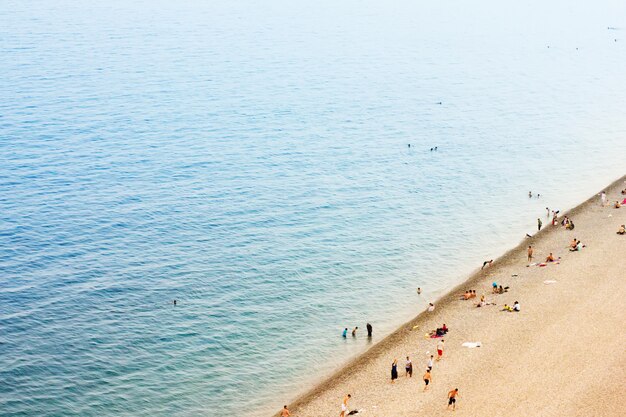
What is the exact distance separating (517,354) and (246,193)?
3505 centimetres

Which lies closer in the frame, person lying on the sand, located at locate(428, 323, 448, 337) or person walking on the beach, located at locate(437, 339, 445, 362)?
person walking on the beach, located at locate(437, 339, 445, 362)

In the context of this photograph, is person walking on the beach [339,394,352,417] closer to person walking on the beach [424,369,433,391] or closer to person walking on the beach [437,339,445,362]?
person walking on the beach [424,369,433,391]

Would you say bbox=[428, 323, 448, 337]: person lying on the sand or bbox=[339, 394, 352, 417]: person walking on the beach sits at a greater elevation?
bbox=[428, 323, 448, 337]: person lying on the sand

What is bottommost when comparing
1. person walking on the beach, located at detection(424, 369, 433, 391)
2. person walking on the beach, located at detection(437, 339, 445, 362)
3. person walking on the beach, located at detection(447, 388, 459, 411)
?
person walking on the beach, located at detection(447, 388, 459, 411)

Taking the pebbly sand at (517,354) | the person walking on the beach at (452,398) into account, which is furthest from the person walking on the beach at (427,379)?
the person walking on the beach at (452,398)

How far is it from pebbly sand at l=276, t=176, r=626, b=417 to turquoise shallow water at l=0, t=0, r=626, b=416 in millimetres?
2641

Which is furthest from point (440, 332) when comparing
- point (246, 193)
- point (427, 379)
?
point (246, 193)

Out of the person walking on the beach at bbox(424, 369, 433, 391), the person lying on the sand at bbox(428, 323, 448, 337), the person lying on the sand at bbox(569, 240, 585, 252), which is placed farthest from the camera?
the person lying on the sand at bbox(569, 240, 585, 252)

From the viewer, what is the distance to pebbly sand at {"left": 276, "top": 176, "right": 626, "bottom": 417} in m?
37.2

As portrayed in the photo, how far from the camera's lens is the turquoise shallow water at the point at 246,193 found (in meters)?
45.3

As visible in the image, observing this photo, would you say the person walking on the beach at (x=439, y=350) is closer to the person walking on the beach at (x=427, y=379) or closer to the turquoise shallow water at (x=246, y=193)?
the person walking on the beach at (x=427, y=379)

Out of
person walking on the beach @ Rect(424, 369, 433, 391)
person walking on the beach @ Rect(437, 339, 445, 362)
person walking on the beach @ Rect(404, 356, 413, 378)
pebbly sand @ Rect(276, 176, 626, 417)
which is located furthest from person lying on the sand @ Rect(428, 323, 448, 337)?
person walking on the beach @ Rect(424, 369, 433, 391)

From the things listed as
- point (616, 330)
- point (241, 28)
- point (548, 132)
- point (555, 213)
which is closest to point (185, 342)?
point (616, 330)

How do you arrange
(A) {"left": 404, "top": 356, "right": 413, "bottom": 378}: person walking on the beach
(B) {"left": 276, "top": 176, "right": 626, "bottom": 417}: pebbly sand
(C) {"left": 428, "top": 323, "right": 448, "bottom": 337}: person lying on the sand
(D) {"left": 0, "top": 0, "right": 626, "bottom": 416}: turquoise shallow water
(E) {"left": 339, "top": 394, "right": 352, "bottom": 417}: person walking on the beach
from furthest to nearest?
(C) {"left": 428, "top": 323, "right": 448, "bottom": 337}: person lying on the sand, (D) {"left": 0, "top": 0, "right": 626, "bottom": 416}: turquoise shallow water, (A) {"left": 404, "top": 356, "right": 413, "bottom": 378}: person walking on the beach, (E) {"left": 339, "top": 394, "right": 352, "bottom": 417}: person walking on the beach, (B) {"left": 276, "top": 176, "right": 626, "bottom": 417}: pebbly sand
